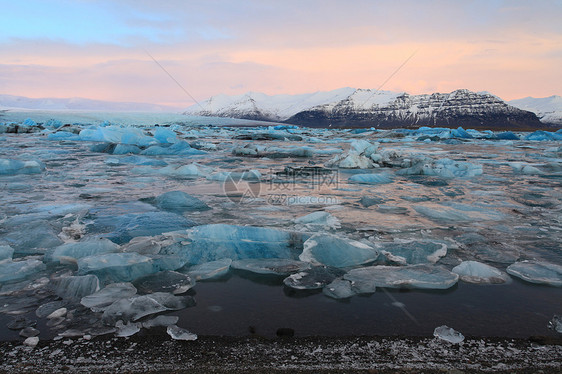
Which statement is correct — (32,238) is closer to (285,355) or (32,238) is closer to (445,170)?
(285,355)

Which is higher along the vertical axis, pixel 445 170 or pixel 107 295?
pixel 445 170

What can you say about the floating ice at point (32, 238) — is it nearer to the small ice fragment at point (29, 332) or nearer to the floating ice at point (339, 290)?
the small ice fragment at point (29, 332)

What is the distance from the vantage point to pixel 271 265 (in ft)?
7.41

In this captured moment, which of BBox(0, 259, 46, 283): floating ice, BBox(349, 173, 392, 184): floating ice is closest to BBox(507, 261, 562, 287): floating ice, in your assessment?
BBox(0, 259, 46, 283): floating ice

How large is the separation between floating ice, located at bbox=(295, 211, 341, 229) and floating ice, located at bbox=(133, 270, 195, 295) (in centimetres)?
138

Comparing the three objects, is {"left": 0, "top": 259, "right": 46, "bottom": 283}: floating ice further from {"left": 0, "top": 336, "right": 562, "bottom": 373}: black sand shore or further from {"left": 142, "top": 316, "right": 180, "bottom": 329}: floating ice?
A: {"left": 142, "top": 316, "right": 180, "bottom": 329}: floating ice

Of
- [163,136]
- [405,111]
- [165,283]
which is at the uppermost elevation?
[405,111]

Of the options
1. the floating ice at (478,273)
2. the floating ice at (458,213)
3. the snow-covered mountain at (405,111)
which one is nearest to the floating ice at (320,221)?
the floating ice at (458,213)

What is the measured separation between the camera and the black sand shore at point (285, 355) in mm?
1260

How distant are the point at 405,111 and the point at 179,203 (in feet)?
371

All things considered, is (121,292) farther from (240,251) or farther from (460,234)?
(460,234)

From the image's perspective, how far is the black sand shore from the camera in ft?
4.13

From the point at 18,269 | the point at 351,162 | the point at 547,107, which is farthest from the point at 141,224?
the point at 547,107

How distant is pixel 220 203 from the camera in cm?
425
